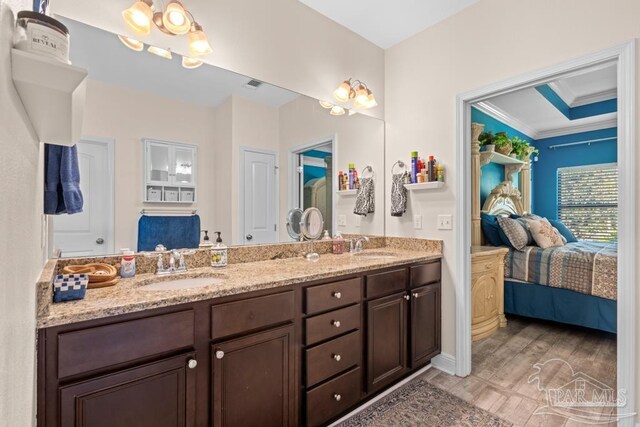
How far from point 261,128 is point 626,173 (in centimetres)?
215

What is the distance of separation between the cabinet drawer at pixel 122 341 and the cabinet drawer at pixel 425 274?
5.02ft

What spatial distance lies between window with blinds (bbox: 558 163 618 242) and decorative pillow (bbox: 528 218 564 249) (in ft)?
6.64

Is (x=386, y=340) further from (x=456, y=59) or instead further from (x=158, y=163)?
(x=456, y=59)

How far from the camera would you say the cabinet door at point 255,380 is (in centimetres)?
127

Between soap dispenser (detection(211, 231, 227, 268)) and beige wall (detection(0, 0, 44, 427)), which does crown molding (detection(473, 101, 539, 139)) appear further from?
beige wall (detection(0, 0, 44, 427))

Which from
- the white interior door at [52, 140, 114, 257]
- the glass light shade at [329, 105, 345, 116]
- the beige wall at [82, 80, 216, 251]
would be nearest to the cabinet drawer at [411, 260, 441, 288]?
the glass light shade at [329, 105, 345, 116]

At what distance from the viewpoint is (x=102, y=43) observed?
1527mm

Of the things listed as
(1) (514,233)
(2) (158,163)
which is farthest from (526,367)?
(2) (158,163)

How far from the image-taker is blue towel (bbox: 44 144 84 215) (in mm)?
1130

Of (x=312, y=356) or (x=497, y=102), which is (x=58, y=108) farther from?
(x=497, y=102)

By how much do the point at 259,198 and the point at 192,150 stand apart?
525mm

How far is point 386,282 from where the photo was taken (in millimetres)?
1977

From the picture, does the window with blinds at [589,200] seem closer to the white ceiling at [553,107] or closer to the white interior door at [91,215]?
the white ceiling at [553,107]

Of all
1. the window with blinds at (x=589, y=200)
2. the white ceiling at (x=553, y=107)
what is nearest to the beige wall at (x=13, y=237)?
the white ceiling at (x=553, y=107)
